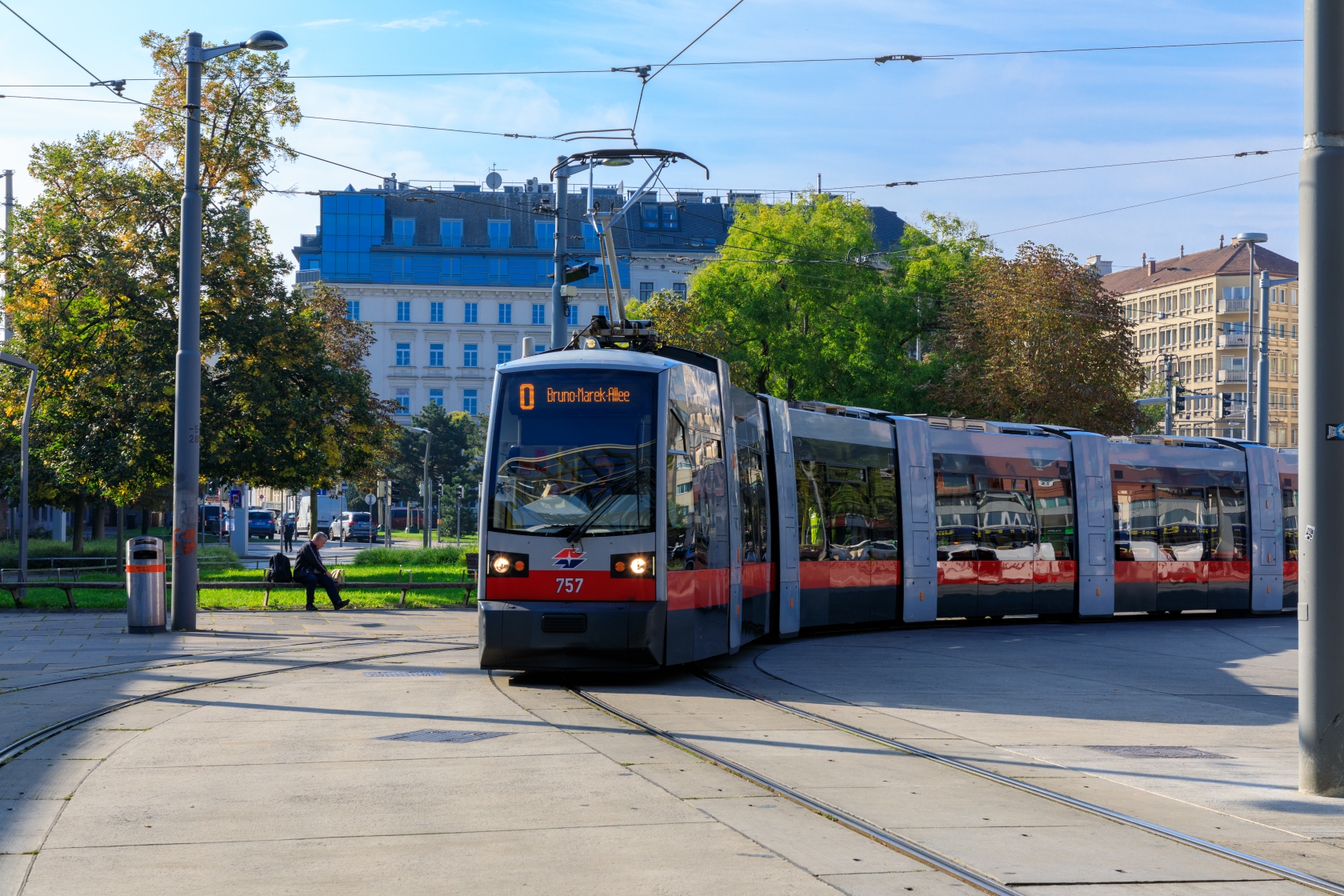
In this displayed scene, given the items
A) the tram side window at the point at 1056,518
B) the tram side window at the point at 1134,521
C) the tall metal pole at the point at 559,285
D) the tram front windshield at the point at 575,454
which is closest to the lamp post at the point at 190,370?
the tall metal pole at the point at 559,285

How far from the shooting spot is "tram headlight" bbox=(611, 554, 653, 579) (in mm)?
13375

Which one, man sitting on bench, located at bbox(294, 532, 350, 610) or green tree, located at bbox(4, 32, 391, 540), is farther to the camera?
green tree, located at bbox(4, 32, 391, 540)

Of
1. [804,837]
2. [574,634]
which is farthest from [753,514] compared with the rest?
[804,837]

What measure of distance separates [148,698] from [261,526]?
7737 cm

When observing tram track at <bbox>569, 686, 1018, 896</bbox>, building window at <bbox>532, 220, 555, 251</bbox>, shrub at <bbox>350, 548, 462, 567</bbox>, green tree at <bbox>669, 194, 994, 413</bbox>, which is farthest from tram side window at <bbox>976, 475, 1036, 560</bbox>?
building window at <bbox>532, 220, 555, 251</bbox>

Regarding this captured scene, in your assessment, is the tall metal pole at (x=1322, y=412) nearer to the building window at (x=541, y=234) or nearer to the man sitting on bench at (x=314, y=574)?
the man sitting on bench at (x=314, y=574)

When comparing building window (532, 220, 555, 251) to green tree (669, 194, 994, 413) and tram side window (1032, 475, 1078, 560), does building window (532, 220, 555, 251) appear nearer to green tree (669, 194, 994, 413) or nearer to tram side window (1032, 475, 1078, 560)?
green tree (669, 194, 994, 413)

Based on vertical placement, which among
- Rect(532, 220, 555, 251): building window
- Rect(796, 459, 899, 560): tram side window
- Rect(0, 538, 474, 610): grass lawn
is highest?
Rect(532, 220, 555, 251): building window

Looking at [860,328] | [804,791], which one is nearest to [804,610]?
[804,791]

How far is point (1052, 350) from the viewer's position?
40344mm

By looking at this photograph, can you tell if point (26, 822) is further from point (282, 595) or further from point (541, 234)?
point (541, 234)

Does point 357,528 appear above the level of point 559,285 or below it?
below

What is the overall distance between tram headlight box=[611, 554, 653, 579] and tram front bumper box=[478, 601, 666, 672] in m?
0.24

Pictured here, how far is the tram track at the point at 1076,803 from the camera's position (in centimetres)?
648
